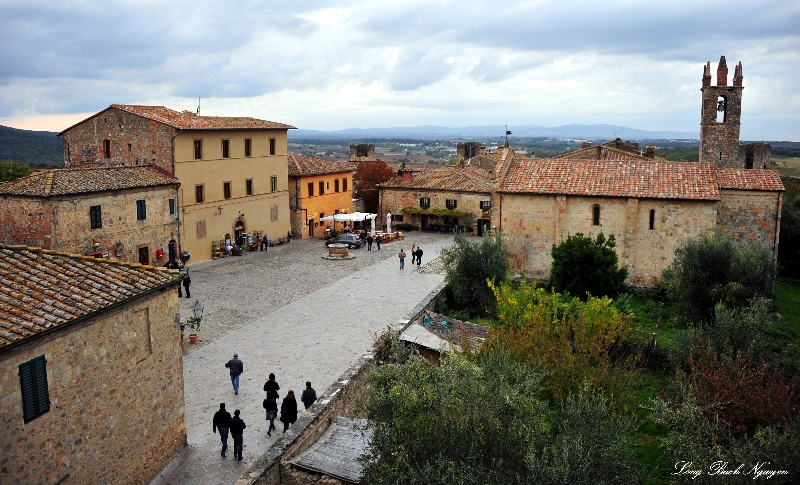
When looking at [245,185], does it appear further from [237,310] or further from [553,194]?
[553,194]

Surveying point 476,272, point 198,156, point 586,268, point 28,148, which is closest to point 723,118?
point 586,268

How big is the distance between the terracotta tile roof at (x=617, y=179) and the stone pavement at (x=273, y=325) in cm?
635

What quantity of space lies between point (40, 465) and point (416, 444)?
5.65 m

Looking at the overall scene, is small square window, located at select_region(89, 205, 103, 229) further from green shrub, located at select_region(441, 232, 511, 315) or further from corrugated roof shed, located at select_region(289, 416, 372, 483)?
corrugated roof shed, located at select_region(289, 416, 372, 483)

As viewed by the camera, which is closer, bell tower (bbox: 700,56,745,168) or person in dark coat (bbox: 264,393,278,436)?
person in dark coat (bbox: 264,393,278,436)

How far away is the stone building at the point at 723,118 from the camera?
40438 millimetres

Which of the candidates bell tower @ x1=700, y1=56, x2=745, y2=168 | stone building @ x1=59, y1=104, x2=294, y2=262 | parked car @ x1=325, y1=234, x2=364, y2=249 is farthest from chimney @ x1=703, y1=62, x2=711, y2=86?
stone building @ x1=59, y1=104, x2=294, y2=262

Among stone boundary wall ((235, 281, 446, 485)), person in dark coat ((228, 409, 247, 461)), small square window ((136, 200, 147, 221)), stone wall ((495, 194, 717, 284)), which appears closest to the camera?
stone boundary wall ((235, 281, 446, 485))

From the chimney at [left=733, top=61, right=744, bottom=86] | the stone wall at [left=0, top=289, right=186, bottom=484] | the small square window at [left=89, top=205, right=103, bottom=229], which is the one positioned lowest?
the stone wall at [left=0, top=289, right=186, bottom=484]

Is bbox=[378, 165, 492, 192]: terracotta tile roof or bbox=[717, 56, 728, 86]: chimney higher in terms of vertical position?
bbox=[717, 56, 728, 86]: chimney

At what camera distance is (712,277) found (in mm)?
20875

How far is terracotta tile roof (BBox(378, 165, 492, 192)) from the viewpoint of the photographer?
155ft

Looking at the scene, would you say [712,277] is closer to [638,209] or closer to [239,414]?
[638,209]

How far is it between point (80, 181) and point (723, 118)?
1453 inches
